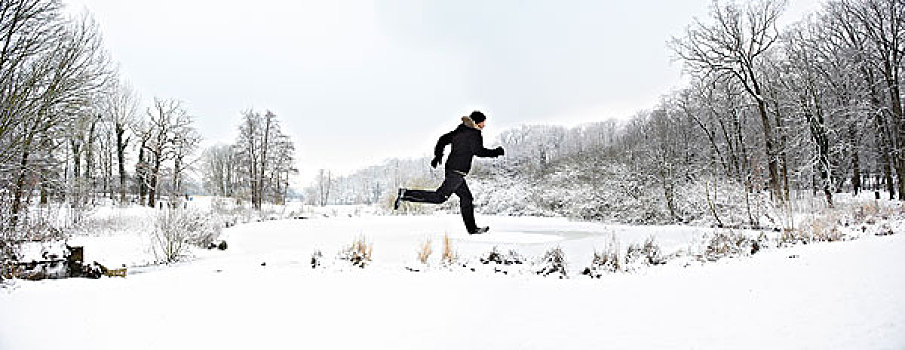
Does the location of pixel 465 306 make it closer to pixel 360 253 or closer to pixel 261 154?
pixel 360 253

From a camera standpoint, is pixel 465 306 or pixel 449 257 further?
pixel 449 257

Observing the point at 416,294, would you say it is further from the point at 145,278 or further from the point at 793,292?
the point at 793,292

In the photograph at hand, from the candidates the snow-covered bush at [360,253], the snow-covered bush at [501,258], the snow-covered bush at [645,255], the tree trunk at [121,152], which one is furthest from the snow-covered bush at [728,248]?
the tree trunk at [121,152]

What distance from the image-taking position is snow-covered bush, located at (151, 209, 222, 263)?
28.8 feet

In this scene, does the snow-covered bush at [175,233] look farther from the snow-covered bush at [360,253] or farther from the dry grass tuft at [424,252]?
the dry grass tuft at [424,252]

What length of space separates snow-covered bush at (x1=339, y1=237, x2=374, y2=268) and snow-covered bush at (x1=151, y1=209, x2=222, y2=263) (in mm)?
4943

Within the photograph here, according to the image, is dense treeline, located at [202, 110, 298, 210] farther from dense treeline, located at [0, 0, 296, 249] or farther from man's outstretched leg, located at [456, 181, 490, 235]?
man's outstretched leg, located at [456, 181, 490, 235]

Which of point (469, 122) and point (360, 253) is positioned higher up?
point (469, 122)

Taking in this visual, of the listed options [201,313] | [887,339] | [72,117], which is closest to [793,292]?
[887,339]

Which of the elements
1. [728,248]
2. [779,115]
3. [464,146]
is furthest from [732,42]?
[464,146]

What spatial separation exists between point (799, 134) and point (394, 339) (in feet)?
60.9

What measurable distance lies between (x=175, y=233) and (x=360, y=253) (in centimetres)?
522

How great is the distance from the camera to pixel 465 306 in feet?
13.6

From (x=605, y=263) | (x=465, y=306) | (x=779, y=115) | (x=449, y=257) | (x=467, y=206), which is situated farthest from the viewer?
(x=779, y=115)
